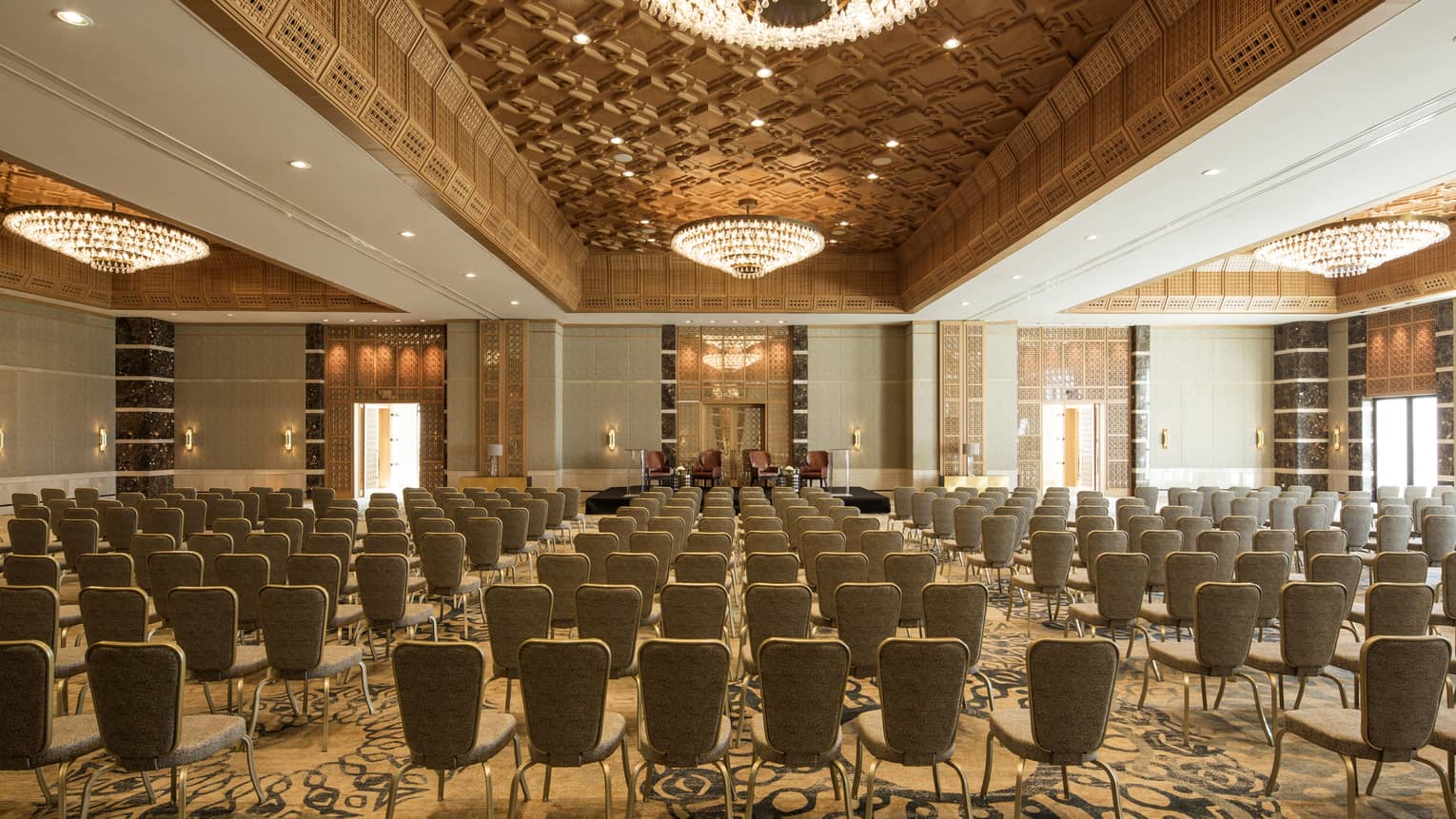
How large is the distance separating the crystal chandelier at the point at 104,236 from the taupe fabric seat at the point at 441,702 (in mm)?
10157

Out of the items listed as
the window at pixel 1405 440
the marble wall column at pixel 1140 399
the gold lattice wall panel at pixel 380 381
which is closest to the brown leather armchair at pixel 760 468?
the gold lattice wall panel at pixel 380 381

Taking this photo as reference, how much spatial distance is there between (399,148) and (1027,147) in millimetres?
7043

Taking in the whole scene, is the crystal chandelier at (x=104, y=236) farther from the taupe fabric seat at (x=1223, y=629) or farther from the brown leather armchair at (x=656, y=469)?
the taupe fabric seat at (x=1223, y=629)

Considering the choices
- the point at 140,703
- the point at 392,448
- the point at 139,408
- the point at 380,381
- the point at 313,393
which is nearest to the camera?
the point at 140,703

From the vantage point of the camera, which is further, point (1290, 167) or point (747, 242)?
point (747, 242)

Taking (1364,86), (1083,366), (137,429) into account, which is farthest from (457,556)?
(1083,366)

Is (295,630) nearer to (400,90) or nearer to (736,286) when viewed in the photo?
(400,90)

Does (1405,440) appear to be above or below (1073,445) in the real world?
above

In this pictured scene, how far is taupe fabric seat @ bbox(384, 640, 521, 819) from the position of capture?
10.2ft

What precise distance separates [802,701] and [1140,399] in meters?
18.4

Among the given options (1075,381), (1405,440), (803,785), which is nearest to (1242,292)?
(1075,381)

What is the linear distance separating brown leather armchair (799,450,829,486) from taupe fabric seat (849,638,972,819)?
14.1 m

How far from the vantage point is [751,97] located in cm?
852

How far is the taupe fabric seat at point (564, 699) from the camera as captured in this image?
3.13m
